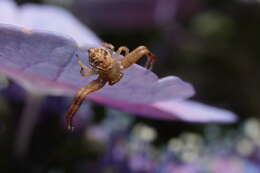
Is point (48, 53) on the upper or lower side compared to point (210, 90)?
upper

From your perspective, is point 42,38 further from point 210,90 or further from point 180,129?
point 210,90

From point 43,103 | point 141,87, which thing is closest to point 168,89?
point 141,87

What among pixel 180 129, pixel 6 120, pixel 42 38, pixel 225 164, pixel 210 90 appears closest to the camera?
pixel 42 38

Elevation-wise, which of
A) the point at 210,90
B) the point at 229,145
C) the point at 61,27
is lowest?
the point at 210,90

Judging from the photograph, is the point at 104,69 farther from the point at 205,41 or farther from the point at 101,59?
the point at 205,41

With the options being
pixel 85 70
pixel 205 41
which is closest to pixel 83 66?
pixel 85 70

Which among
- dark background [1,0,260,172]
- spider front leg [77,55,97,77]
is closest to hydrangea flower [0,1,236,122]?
spider front leg [77,55,97,77]

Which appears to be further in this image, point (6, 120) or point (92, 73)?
point (6, 120)

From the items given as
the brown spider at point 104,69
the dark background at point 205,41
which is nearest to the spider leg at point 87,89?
the brown spider at point 104,69

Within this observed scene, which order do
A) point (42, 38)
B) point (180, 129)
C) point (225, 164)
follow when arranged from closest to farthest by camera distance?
point (42, 38) → point (225, 164) → point (180, 129)

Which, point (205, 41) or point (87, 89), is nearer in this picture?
point (87, 89)
